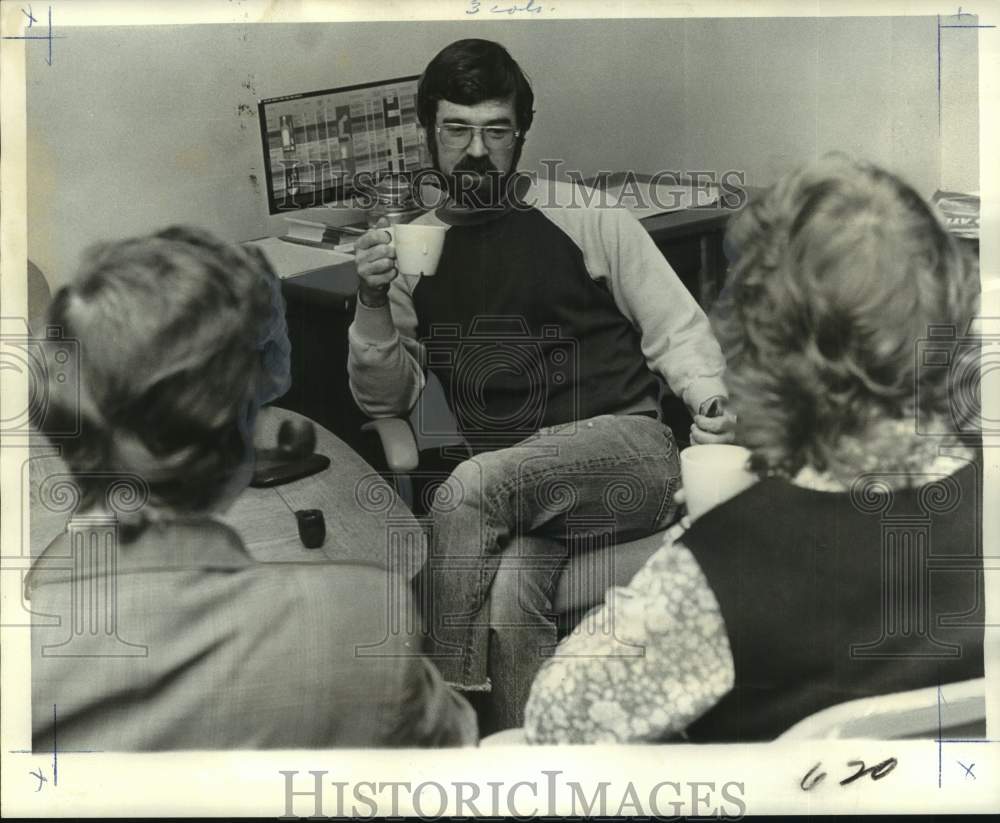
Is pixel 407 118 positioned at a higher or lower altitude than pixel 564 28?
lower

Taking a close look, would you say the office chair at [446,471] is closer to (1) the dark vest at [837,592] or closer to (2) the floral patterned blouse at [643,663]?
(2) the floral patterned blouse at [643,663]

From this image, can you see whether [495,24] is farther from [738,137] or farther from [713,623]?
[713,623]

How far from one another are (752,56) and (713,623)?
139 cm

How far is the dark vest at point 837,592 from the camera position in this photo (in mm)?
3027

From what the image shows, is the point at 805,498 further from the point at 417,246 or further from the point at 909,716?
the point at 417,246

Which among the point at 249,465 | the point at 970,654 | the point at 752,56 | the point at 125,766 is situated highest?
the point at 752,56

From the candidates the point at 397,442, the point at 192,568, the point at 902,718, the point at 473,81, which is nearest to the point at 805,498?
the point at 902,718

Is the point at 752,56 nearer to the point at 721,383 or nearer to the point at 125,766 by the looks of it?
the point at 721,383

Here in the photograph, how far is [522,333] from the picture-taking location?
3104mm

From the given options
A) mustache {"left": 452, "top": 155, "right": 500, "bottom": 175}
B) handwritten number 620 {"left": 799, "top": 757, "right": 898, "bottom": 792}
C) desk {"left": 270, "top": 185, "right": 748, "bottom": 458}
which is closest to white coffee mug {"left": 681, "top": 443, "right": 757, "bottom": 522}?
desk {"left": 270, "top": 185, "right": 748, "bottom": 458}

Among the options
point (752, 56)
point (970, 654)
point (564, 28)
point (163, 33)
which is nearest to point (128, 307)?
point (163, 33)

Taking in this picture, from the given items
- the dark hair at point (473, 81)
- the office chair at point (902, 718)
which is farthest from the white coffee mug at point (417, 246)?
the office chair at point (902, 718)

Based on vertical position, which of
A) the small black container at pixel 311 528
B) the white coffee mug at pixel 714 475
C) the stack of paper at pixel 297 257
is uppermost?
the stack of paper at pixel 297 257

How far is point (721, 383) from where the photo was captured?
307 cm
